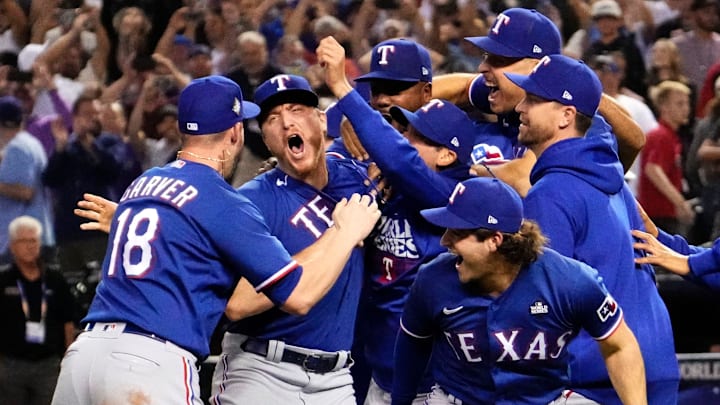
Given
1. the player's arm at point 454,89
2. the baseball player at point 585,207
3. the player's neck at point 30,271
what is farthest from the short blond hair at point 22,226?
the baseball player at point 585,207

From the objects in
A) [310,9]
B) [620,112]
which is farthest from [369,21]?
[620,112]

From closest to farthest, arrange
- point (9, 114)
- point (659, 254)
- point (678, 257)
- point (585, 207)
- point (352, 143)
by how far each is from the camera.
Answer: point (585, 207)
point (659, 254)
point (678, 257)
point (352, 143)
point (9, 114)

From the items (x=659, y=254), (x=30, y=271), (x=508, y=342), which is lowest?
(x=30, y=271)

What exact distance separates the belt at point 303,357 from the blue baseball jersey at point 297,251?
0.03 metres

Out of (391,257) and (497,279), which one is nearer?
(497,279)

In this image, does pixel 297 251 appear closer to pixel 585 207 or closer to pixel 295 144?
pixel 295 144

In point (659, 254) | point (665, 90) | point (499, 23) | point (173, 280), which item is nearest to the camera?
point (173, 280)

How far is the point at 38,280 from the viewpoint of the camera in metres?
9.12

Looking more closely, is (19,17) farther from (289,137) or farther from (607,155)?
(607,155)

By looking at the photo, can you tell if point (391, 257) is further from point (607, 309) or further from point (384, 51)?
point (607, 309)

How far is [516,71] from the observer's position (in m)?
6.17

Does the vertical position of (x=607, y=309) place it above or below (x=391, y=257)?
above

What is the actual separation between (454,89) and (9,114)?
14.2ft

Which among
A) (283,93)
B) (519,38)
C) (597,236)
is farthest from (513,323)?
(519,38)
